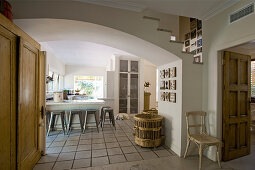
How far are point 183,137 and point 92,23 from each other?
2.69 m

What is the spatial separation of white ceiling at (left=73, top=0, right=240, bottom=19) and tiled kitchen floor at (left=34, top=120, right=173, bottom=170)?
2756 mm

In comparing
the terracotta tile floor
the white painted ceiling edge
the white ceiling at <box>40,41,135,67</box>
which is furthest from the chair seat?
the white ceiling at <box>40,41,135,67</box>

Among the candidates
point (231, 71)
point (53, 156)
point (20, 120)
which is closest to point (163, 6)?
point (231, 71)

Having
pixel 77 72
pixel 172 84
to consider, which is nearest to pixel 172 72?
pixel 172 84

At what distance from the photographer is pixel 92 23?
2174mm

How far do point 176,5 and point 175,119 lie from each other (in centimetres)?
220

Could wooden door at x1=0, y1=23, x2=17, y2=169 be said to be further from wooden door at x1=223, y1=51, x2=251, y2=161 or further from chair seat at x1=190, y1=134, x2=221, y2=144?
wooden door at x1=223, y1=51, x2=251, y2=161

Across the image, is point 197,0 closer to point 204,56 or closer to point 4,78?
point 204,56

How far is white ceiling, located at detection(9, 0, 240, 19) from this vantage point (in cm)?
224

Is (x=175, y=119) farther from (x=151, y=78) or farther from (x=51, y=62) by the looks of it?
(x=51, y=62)

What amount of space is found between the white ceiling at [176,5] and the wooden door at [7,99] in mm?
1031

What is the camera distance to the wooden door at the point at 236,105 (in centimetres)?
249

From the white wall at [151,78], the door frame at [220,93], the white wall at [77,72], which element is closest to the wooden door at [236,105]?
the door frame at [220,93]

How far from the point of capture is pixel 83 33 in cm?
260
